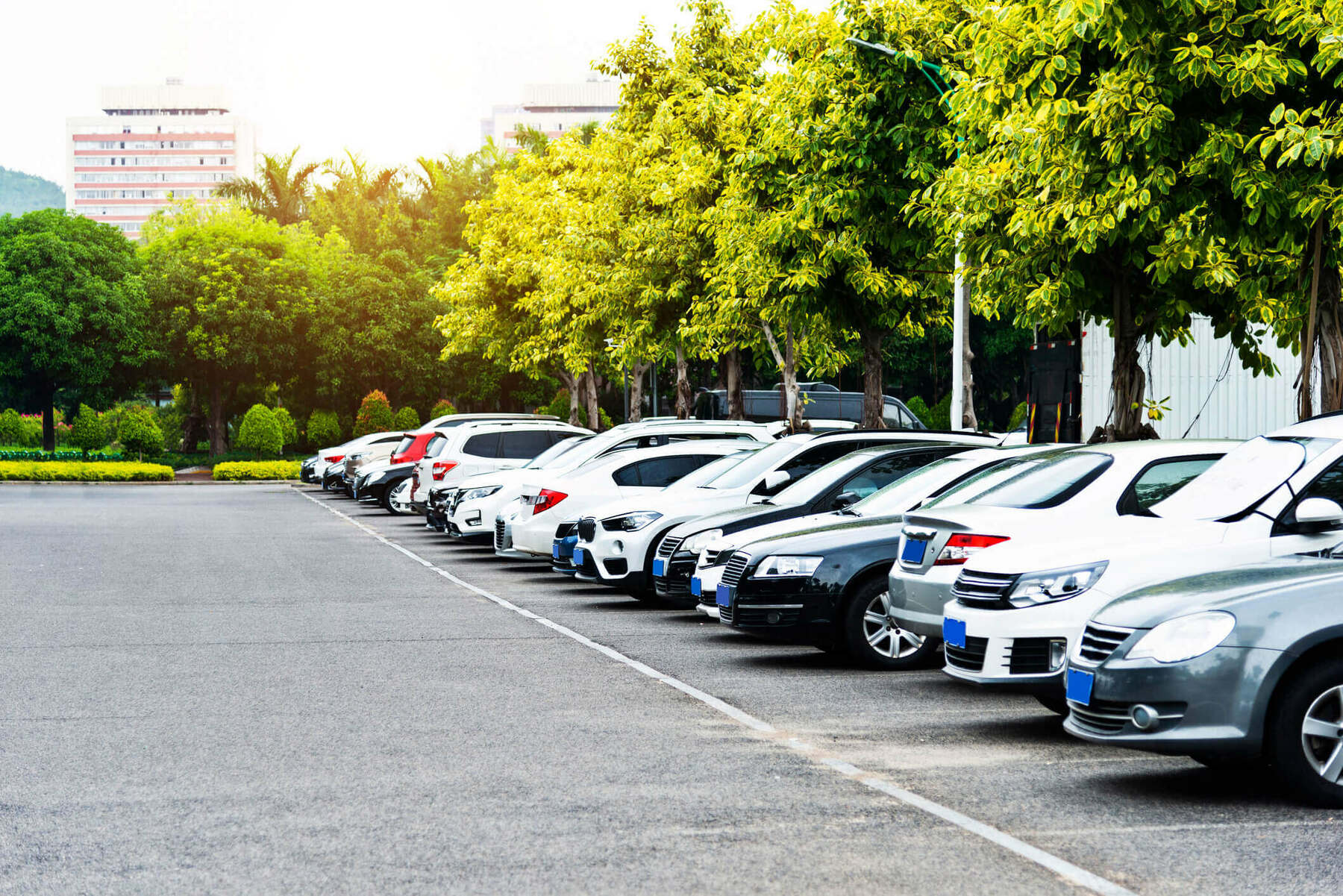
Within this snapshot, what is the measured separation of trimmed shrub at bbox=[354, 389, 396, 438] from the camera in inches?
2234

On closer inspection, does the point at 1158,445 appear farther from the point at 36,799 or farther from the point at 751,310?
the point at 751,310

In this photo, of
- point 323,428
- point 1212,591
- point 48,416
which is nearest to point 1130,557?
point 1212,591

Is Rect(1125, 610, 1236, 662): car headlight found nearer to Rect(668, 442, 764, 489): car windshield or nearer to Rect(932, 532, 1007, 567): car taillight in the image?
Rect(932, 532, 1007, 567): car taillight

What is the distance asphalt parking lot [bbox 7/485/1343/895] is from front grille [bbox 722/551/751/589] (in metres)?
0.60

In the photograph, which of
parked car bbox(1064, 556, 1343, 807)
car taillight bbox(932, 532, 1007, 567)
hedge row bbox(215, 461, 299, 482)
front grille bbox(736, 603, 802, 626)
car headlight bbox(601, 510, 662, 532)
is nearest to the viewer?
parked car bbox(1064, 556, 1343, 807)

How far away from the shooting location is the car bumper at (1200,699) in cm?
607

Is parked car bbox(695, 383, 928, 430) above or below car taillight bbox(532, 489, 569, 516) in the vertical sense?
above

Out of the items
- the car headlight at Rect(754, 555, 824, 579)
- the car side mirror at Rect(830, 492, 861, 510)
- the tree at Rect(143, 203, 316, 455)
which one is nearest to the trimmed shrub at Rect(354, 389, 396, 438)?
the tree at Rect(143, 203, 316, 455)

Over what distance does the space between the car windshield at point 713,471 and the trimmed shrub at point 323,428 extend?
4771cm

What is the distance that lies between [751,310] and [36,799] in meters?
17.4

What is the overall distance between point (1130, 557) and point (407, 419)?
175 ft

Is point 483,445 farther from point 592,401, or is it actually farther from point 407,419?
point 407,419

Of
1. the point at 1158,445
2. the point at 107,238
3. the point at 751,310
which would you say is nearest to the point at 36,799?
the point at 1158,445

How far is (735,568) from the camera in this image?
1068 centimetres
